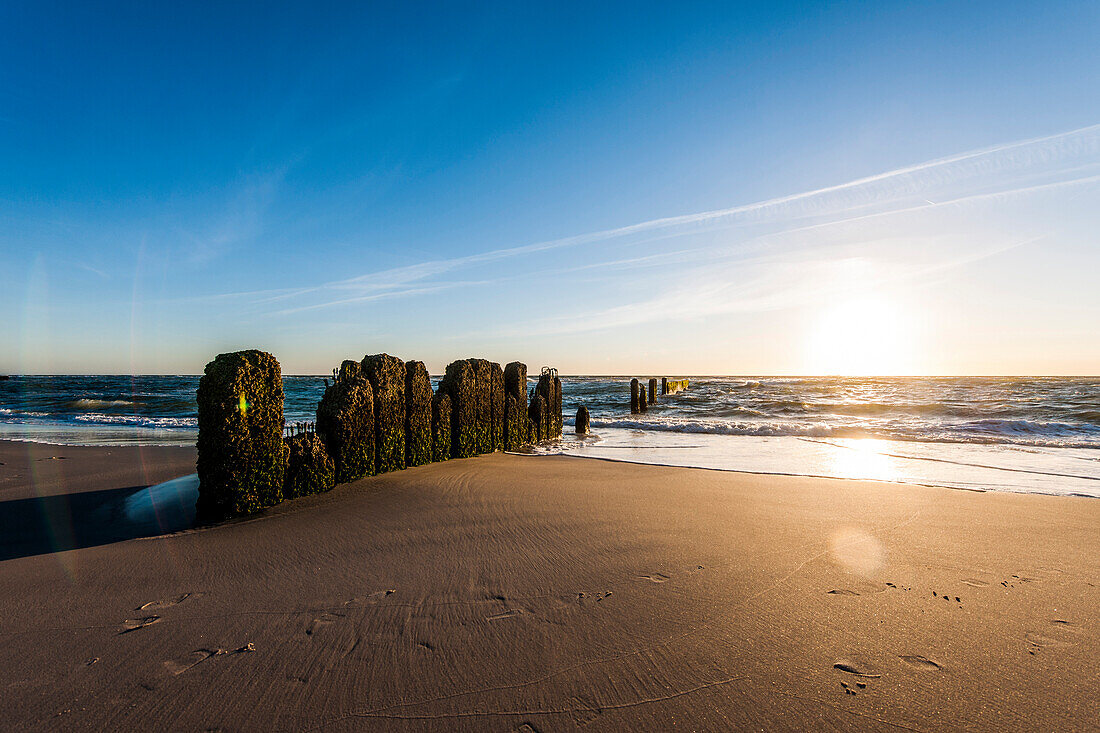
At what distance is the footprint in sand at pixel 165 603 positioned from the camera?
9.45 feet

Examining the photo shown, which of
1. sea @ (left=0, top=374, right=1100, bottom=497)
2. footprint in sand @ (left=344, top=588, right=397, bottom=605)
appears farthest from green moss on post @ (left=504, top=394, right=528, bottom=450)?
footprint in sand @ (left=344, top=588, right=397, bottom=605)

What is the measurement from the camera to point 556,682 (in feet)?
7.20

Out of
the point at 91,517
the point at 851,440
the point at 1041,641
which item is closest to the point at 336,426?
the point at 91,517

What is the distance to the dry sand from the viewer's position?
2.04 meters

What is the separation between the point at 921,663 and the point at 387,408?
18.7 ft

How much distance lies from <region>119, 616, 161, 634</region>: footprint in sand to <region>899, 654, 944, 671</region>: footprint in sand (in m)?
3.86

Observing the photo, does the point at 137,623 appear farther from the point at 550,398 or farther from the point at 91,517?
the point at 550,398

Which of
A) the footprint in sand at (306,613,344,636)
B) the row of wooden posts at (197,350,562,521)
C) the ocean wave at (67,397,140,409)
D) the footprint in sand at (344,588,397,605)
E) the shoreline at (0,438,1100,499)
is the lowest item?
the shoreline at (0,438,1100,499)

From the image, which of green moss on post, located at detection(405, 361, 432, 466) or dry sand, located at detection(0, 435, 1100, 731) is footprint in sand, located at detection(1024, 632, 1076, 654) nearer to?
dry sand, located at detection(0, 435, 1100, 731)

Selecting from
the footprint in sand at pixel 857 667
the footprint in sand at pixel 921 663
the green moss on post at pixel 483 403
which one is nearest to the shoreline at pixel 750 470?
the green moss on post at pixel 483 403

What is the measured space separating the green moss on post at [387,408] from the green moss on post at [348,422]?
156mm

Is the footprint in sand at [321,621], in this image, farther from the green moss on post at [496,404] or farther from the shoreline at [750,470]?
the green moss on post at [496,404]

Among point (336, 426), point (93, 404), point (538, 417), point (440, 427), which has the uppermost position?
point (336, 426)

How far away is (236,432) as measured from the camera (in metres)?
4.60
